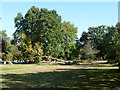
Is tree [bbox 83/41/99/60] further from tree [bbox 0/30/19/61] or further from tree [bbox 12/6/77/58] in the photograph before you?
tree [bbox 0/30/19/61]

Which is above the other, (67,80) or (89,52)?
(89,52)

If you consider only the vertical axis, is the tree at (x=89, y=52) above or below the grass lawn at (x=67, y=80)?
above

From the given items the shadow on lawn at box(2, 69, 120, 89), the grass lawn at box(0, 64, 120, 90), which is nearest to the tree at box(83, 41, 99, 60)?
the grass lawn at box(0, 64, 120, 90)

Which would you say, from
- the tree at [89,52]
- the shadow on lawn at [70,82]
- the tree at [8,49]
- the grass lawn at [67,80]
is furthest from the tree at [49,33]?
the shadow on lawn at [70,82]

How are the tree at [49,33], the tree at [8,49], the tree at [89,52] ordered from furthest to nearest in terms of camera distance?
the tree at [8,49] → the tree at [89,52] → the tree at [49,33]

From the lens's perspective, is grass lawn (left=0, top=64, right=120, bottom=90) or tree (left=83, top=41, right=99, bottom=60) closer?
grass lawn (left=0, top=64, right=120, bottom=90)

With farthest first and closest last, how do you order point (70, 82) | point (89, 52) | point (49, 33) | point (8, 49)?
point (8, 49) < point (89, 52) < point (49, 33) < point (70, 82)

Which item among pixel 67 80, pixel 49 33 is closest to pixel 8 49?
pixel 49 33

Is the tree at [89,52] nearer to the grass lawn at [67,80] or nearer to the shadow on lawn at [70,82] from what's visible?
the grass lawn at [67,80]

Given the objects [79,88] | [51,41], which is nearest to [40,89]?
[79,88]

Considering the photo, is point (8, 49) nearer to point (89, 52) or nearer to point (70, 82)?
point (89, 52)

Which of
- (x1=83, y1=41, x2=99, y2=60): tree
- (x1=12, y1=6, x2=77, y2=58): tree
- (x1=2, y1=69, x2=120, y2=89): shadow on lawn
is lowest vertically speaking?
(x1=2, y1=69, x2=120, y2=89): shadow on lawn

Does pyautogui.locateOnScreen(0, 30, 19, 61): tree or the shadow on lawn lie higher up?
pyautogui.locateOnScreen(0, 30, 19, 61): tree

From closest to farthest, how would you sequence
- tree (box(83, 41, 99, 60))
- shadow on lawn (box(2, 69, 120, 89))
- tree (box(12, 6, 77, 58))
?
shadow on lawn (box(2, 69, 120, 89))
tree (box(12, 6, 77, 58))
tree (box(83, 41, 99, 60))
